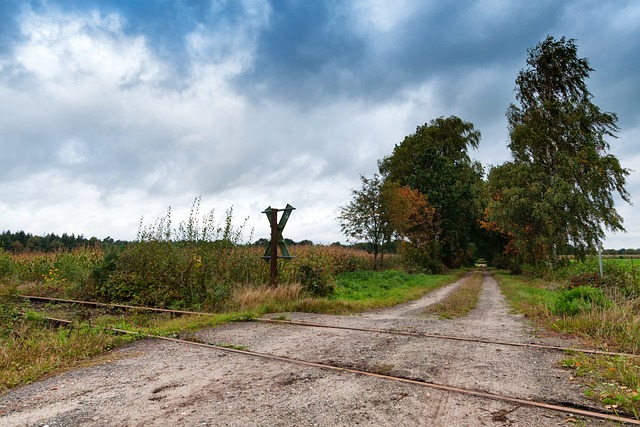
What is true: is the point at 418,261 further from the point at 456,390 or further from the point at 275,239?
the point at 456,390

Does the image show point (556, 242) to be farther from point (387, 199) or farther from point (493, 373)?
point (493, 373)

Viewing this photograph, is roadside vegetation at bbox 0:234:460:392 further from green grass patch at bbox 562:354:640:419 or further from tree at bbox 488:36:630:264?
tree at bbox 488:36:630:264

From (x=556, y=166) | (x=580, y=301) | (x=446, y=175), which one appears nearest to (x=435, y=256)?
(x=446, y=175)

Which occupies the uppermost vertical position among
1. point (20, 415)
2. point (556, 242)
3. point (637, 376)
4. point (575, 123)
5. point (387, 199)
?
point (575, 123)

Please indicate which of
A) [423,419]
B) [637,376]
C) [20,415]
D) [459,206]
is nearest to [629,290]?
[637,376]

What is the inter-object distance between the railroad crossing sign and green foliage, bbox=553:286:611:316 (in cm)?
636

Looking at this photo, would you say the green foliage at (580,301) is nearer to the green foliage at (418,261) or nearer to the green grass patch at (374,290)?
the green grass patch at (374,290)

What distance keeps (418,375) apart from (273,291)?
638cm

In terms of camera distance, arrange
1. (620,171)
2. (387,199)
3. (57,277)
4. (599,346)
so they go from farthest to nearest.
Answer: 1. (387,199)
2. (620,171)
3. (57,277)
4. (599,346)

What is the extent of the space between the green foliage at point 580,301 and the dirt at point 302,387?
199 centimetres

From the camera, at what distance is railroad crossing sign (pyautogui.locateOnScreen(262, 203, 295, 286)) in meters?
10.8

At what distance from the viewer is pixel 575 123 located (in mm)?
22031

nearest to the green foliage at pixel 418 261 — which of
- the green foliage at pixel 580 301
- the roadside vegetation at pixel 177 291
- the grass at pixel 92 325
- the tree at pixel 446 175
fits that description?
the tree at pixel 446 175

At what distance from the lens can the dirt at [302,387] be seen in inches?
129
